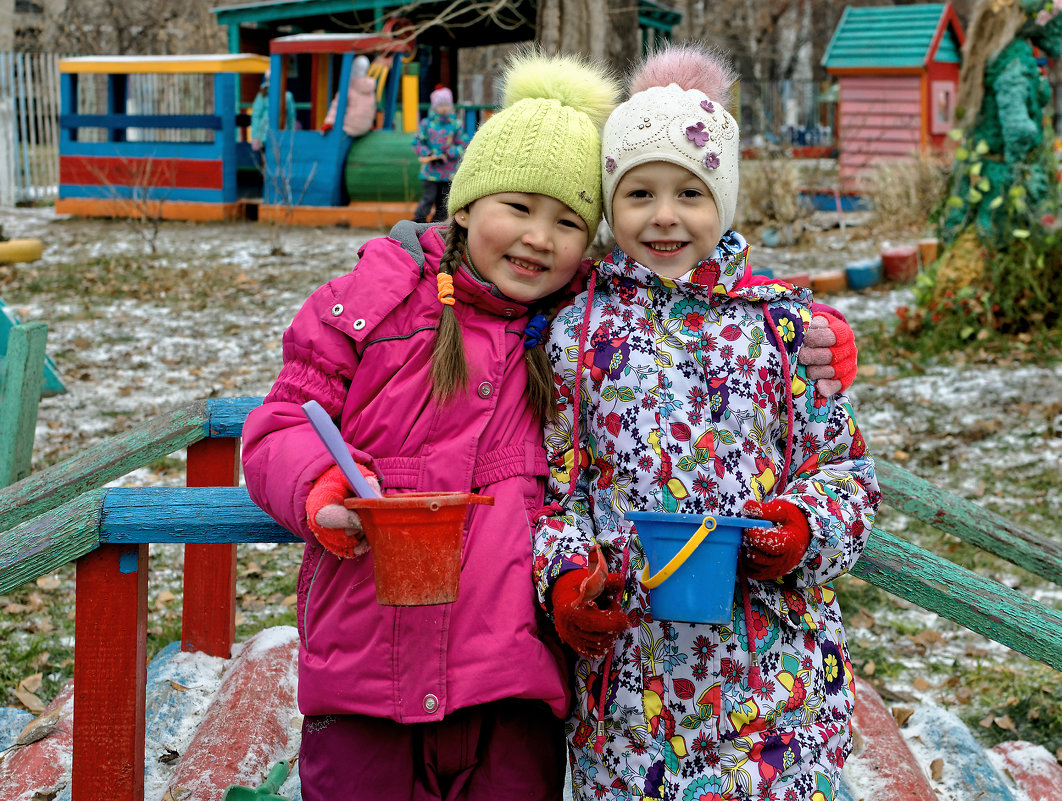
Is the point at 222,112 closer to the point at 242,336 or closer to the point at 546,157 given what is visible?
the point at 242,336

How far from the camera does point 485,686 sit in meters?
1.81

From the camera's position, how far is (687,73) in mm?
2035

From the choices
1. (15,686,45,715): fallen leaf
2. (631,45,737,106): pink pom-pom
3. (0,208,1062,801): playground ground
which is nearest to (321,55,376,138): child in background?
(0,208,1062,801): playground ground

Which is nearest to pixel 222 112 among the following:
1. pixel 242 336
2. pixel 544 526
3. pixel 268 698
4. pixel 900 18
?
pixel 242 336

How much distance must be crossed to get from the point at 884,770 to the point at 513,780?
1.15 m

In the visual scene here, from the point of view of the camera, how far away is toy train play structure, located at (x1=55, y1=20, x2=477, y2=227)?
41.9 feet

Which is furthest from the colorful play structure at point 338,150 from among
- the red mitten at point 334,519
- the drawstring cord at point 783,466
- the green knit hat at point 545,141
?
the red mitten at point 334,519

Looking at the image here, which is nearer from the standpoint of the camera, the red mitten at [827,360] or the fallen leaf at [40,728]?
the red mitten at [827,360]

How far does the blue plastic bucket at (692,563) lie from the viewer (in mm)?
1637

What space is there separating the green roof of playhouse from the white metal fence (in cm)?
1218

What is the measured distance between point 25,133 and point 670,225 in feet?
54.8

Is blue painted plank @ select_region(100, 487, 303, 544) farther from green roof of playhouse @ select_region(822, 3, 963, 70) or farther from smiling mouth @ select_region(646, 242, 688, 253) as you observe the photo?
green roof of playhouse @ select_region(822, 3, 963, 70)

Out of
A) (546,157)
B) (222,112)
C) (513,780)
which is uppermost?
(222,112)

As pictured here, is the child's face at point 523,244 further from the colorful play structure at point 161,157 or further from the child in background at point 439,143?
the colorful play structure at point 161,157
